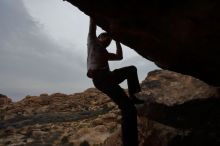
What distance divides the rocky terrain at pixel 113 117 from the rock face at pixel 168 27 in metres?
1.35

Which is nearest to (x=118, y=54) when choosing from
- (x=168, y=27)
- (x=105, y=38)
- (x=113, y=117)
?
(x=105, y=38)

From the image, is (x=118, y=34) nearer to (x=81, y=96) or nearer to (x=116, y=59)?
(x=116, y=59)

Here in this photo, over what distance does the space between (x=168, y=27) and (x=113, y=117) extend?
16.5 m

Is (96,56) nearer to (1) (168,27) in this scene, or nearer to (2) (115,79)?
(2) (115,79)

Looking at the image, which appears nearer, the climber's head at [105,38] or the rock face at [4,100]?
the climber's head at [105,38]

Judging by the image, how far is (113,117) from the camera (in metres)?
22.5

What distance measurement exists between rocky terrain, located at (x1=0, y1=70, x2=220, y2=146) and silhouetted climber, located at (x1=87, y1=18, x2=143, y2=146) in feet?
2.26

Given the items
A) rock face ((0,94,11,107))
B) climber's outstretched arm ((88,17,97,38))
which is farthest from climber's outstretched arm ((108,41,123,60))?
rock face ((0,94,11,107))

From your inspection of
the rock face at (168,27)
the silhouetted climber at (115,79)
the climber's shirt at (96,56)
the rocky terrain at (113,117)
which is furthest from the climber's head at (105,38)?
the rocky terrain at (113,117)

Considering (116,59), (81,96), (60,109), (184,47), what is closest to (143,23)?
(184,47)

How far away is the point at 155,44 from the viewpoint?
7.12 metres

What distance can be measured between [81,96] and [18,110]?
604 centimetres

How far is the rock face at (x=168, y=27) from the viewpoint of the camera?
5.96m

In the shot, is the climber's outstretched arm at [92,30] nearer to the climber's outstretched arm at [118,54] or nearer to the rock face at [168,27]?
the rock face at [168,27]
